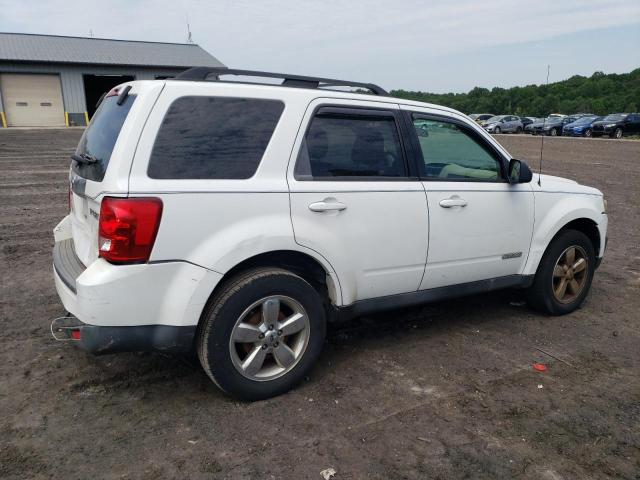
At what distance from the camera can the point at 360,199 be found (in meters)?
3.47

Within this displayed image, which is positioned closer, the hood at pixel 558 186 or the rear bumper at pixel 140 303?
the rear bumper at pixel 140 303

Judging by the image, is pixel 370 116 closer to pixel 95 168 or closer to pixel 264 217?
pixel 264 217

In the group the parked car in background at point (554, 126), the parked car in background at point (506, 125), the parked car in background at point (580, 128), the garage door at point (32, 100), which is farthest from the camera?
the parked car in background at point (506, 125)

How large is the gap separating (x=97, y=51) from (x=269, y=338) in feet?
129

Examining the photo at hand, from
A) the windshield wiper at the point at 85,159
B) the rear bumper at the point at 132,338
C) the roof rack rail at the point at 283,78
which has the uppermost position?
the roof rack rail at the point at 283,78

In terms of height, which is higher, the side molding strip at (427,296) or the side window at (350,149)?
the side window at (350,149)

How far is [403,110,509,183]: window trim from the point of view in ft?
12.7

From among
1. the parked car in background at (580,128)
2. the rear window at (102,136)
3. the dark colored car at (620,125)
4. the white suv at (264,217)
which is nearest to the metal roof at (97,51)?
the parked car in background at (580,128)

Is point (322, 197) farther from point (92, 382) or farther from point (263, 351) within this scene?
point (92, 382)

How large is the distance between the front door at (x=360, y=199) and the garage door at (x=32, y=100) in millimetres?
36039

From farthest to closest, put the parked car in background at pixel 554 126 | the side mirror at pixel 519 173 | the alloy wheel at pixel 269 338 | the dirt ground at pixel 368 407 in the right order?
the parked car in background at pixel 554 126 < the side mirror at pixel 519 173 < the alloy wheel at pixel 269 338 < the dirt ground at pixel 368 407

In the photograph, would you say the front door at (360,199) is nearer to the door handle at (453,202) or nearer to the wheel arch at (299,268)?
the wheel arch at (299,268)

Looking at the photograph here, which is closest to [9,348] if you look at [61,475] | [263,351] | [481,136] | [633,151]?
[61,475]

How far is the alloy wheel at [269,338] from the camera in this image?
10.3 ft
